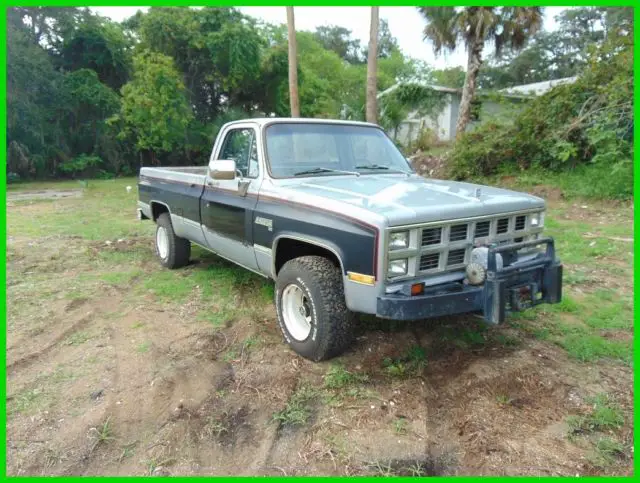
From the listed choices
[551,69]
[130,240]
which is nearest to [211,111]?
[130,240]

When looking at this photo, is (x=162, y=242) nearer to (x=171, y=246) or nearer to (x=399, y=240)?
(x=171, y=246)

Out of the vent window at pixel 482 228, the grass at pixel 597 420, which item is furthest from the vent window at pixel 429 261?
the grass at pixel 597 420

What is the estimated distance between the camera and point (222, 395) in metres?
3.51

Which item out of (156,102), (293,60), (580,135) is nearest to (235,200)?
(293,60)

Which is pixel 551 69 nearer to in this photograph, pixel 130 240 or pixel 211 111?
pixel 211 111

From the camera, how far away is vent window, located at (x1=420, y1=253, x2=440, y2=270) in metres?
3.44

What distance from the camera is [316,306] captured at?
12.1 ft

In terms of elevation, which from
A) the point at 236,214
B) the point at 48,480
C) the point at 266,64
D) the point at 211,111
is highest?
the point at 266,64

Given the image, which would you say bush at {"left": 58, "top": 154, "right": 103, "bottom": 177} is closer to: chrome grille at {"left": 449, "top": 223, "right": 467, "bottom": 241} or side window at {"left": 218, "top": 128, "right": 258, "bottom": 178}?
side window at {"left": 218, "top": 128, "right": 258, "bottom": 178}

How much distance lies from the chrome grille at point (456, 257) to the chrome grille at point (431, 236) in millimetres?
192

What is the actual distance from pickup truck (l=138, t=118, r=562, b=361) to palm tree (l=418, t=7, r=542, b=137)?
12.1m

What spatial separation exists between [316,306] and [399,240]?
33.3 inches

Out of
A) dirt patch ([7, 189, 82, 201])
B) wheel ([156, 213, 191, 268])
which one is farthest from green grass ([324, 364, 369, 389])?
dirt patch ([7, 189, 82, 201])

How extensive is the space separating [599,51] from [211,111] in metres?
16.9
